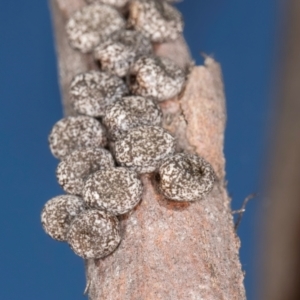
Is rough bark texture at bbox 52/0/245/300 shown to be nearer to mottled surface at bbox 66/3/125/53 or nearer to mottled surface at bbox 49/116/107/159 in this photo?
mottled surface at bbox 49/116/107/159

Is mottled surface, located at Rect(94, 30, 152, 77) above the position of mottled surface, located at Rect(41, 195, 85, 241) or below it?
above

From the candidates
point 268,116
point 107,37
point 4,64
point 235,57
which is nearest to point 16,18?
point 4,64

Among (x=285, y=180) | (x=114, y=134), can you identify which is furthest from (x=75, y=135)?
(x=285, y=180)

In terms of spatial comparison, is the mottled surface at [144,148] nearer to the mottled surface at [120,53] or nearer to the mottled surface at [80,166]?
the mottled surface at [80,166]

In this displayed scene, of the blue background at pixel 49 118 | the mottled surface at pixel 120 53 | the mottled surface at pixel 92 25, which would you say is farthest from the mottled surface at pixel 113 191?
the blue background at pixel 49 118

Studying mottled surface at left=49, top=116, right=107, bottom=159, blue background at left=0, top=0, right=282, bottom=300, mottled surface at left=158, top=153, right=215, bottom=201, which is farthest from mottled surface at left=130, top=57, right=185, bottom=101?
blue background at left=0, top=0, right=282, bottom=300

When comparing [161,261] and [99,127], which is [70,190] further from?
[161,261]
